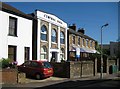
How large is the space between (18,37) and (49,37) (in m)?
7.82

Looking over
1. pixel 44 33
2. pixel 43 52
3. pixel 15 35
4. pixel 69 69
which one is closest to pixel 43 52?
pixel 43 52

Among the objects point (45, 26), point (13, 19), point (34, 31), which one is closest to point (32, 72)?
point (13, 19)

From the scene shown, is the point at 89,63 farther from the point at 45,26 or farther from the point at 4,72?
the point at 4,72

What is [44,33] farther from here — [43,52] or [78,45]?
[78,45]

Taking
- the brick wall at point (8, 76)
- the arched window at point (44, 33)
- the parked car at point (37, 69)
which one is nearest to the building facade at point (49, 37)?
the arched window at point (44, 33)

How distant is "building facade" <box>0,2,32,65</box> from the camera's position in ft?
85.2

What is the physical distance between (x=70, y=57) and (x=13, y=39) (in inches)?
667

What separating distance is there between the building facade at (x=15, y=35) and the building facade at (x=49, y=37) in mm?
2090

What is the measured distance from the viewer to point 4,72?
20016 millimetres

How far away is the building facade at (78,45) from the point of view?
42.6 m

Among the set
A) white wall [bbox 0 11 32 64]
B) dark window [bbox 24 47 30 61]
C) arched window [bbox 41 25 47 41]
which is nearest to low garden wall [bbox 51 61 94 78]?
dark window [bbox 24 47 30 61]

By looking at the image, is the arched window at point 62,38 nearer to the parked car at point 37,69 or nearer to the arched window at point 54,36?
the arched window at point 54,36

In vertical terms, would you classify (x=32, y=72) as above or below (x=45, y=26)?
below

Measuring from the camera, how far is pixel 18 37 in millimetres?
28172
